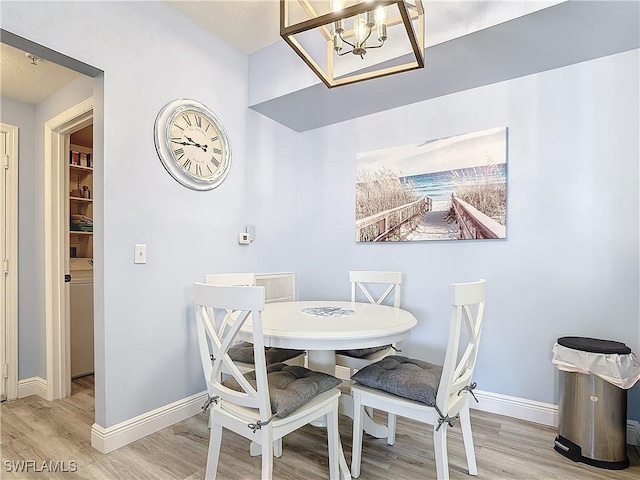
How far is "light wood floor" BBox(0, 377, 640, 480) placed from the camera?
1.73 m

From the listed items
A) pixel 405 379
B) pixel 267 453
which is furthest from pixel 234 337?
pixel 405 379

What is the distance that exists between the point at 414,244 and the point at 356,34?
1.60m

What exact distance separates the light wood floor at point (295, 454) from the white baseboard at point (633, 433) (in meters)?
0.07

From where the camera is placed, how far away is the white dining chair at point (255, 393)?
1.36 meters

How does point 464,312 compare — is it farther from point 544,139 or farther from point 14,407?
point 14,407

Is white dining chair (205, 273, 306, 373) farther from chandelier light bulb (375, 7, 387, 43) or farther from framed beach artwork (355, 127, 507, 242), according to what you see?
chandelier light bulb (375, 7, 387, 43)

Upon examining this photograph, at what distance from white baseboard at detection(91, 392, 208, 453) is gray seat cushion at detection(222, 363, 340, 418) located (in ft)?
2.79

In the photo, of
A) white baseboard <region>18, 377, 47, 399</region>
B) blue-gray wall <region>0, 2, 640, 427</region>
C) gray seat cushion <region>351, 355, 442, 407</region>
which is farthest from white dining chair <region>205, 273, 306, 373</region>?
white baseboard <region>18, 377, 47, 399</region>

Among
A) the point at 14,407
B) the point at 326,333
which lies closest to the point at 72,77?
the point at 14,407

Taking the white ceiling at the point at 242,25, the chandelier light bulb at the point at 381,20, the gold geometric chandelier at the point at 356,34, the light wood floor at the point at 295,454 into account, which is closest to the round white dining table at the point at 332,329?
the light wood floor at the point at 295,454

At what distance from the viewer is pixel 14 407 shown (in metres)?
2.55

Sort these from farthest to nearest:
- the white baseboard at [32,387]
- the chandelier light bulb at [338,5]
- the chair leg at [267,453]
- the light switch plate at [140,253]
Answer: the white baseboard at [32,387], the light switch plate at [140,253], the chandelier light bulb at [338,5], the chair leg at [267,453]

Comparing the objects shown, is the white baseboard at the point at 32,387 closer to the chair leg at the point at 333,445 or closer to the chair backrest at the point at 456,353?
the chair leg at the point at 333,445

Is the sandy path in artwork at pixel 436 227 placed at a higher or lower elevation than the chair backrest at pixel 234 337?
higher
